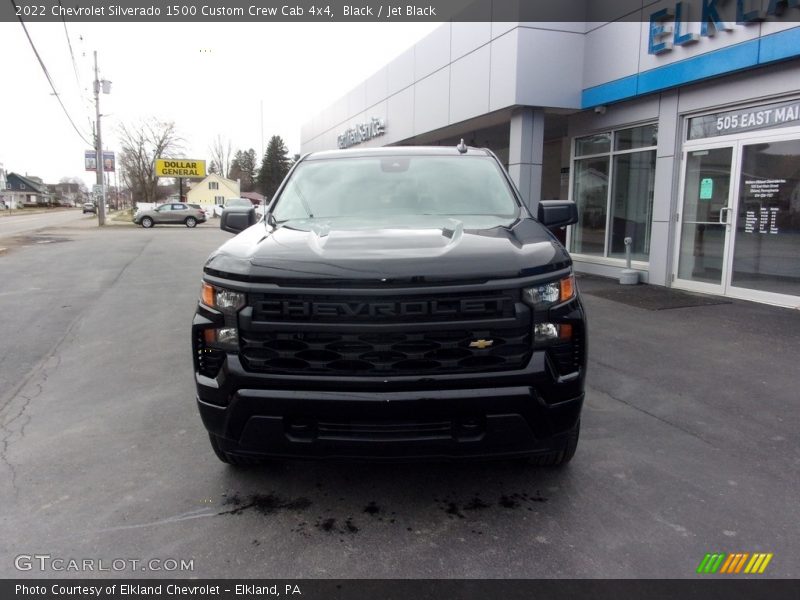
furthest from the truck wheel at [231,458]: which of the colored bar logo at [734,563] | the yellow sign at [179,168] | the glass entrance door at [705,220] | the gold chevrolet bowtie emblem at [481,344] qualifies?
the yellow sign at [179,168]

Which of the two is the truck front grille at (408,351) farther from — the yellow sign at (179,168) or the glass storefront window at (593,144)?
the yellow sign at (179,168)

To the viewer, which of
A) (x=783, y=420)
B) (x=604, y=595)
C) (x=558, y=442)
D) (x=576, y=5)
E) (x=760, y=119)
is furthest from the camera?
(x=576, y=5)

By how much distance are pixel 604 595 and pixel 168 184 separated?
115005 mm

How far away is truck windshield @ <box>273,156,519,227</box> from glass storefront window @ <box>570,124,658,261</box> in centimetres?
690

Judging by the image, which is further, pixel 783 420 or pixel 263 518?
pixel 783 420

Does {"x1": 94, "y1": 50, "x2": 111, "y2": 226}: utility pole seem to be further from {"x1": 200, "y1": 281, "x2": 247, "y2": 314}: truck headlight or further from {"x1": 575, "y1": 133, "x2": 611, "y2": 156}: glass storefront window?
{"x1": 200, "y1": 281, "x2": 247, "y2": 314}: truck headlight

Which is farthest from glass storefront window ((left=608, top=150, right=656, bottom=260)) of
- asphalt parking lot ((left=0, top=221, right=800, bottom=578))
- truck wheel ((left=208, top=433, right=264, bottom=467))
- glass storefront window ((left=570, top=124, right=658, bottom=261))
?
truck wheel ((left=208, top=433, right=264, bottom=467))

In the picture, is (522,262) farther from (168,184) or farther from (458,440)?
(168,184)

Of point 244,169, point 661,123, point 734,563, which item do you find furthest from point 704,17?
point 244,169

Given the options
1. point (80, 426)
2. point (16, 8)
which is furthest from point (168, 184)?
point (80, 426)

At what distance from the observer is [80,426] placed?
13.7ft

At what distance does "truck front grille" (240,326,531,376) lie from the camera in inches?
101

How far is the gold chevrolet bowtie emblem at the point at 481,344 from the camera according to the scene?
257cm

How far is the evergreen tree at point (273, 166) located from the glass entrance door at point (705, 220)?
86.0 meters
